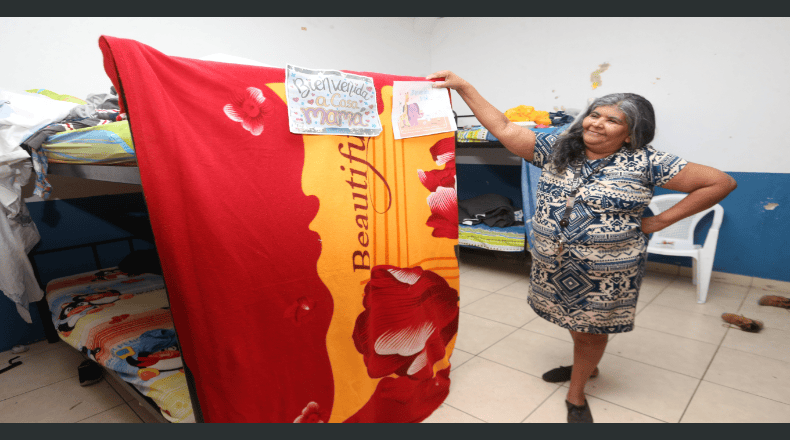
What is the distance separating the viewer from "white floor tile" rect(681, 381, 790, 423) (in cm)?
173

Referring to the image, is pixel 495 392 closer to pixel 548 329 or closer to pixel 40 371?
pixel 548 329

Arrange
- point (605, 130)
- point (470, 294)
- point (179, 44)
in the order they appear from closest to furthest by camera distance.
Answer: point (605, 130), point (179, 44), point (470, 294)

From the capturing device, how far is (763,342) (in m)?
2.36

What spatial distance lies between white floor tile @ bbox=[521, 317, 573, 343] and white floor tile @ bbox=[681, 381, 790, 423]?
689 mm

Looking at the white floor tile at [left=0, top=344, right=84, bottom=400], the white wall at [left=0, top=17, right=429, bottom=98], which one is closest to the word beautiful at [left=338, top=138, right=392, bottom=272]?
the white floor tile at [left=0, top=344, right=84, bottom=400]

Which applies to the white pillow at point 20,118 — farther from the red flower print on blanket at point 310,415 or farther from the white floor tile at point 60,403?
the red flower print on blanket at point 310,415

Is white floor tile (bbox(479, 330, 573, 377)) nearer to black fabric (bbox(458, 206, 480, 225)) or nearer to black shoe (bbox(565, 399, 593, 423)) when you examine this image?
black shoe (bbox(565, 399, 593, 423))

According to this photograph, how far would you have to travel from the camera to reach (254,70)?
1.29m

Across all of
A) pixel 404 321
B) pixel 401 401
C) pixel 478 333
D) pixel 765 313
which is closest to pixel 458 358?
pixel 478 333

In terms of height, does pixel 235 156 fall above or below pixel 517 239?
above

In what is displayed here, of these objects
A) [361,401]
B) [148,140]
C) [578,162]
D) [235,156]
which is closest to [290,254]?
[235,156]

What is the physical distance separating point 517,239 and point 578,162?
1.84 meters

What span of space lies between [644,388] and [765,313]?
145cm

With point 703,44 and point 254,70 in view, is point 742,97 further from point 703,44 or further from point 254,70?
point 254,70
